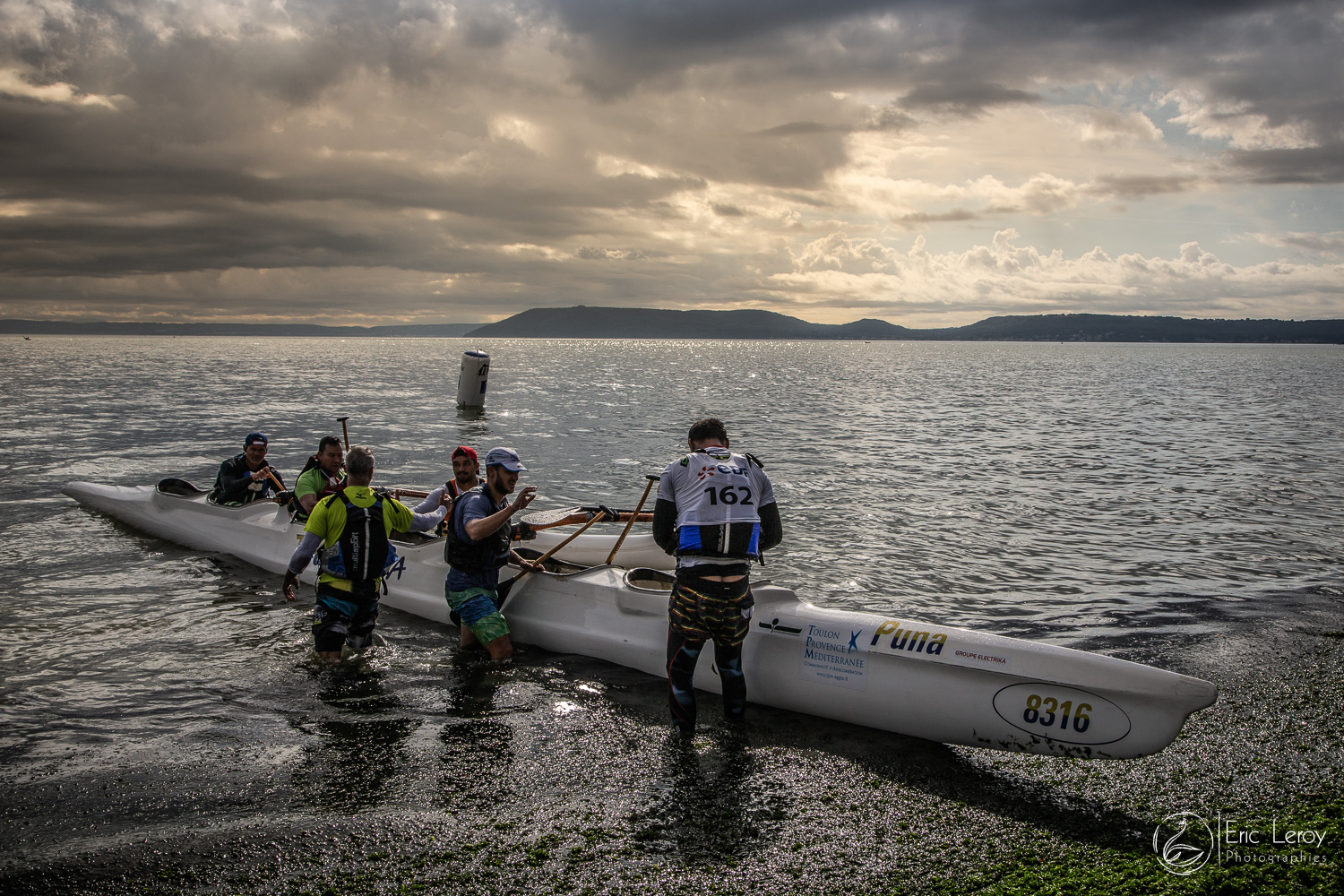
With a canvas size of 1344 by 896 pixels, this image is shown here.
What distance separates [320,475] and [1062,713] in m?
7.97

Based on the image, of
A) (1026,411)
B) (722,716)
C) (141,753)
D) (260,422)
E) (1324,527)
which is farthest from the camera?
(1026,411)

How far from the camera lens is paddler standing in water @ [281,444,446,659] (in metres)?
6.22

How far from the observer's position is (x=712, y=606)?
5.14 meters

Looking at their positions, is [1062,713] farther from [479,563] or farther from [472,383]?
[472,383]

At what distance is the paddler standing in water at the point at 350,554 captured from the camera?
20.4 ft

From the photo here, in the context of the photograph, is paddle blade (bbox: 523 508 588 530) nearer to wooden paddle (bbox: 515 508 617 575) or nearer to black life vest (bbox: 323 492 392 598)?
wooden paddle (bbox: 515 508 617 575)

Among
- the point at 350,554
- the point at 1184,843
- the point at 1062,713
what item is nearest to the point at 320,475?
the point at 350,554

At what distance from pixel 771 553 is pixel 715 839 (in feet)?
25.2

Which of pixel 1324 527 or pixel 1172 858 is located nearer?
pixel 1172 858

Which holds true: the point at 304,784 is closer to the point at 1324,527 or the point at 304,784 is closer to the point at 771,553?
the point at 771,553

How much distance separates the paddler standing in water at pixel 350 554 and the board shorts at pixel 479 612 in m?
0.69

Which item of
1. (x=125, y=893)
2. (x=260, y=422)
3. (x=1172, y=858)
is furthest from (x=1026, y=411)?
(x=125, y=893)

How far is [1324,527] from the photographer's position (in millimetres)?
12641

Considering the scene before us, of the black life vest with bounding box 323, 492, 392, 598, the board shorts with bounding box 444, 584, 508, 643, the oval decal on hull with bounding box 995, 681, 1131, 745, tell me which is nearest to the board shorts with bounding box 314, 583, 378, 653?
the black life vest with bounding box 323, 492, 392, 598
